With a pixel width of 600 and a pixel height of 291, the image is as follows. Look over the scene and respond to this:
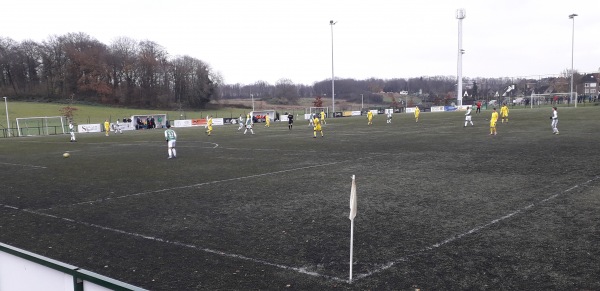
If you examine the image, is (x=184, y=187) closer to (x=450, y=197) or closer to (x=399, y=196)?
(x=399, y=196)

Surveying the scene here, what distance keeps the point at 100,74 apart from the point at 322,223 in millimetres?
109130

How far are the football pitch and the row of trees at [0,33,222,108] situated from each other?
95439mm

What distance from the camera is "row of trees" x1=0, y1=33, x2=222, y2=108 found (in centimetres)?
10088

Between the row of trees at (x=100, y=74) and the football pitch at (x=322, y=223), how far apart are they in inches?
3757

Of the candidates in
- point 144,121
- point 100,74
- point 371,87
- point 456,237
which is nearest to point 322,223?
point 456,237

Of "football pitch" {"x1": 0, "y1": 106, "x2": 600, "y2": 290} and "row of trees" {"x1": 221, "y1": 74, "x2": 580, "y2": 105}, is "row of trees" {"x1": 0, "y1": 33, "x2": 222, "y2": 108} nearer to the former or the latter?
"row of trees" {"x1": 221, "y1": 74, "x2": 580, "y2": 105}

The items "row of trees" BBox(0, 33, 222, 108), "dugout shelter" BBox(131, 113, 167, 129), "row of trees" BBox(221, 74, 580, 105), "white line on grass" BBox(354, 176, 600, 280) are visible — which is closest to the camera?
"white line on grass" BBox(354, 176, 600, 280)

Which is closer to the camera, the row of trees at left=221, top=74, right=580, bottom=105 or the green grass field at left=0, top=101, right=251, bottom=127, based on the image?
the green grass field at left=0, top=101, right=251, bottom=127

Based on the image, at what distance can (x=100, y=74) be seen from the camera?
4065 inches

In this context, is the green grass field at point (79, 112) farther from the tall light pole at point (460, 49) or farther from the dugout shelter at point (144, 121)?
the tall light pole at point (460, 49)

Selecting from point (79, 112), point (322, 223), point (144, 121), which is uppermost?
point (79, 112)

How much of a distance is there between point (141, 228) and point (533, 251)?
730cm

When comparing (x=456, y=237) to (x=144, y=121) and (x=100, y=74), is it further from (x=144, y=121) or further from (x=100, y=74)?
(x=100, y=74)

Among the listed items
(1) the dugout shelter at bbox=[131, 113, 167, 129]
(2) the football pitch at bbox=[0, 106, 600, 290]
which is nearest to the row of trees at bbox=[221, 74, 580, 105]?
(1) the dugout shelter at bbox=[131, 113, 167, 129]
